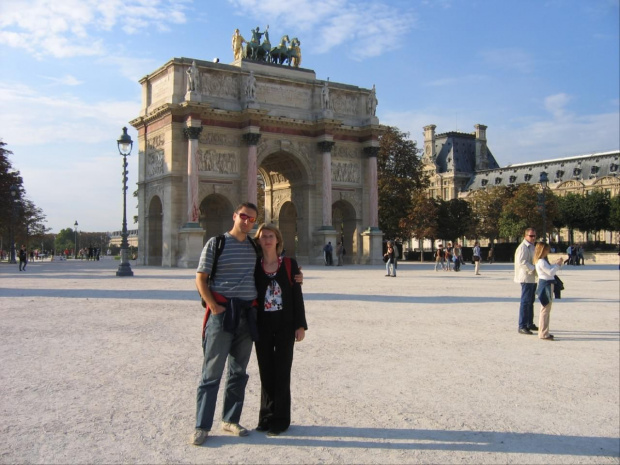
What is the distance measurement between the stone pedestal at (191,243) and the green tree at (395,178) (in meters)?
22.0

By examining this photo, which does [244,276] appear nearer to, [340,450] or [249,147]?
[340,450]

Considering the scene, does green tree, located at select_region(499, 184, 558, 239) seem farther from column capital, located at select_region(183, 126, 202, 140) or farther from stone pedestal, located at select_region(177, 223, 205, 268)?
stone pedestal, located at select_region(177, 223, 205, 268)

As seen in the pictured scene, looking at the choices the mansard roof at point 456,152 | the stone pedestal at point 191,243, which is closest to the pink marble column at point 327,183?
the stone pedestal at point 191,243

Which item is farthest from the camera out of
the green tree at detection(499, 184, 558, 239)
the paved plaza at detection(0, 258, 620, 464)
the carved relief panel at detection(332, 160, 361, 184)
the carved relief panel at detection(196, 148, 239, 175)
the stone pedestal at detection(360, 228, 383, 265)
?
the green tree at detection(499, 184, 558, 239)

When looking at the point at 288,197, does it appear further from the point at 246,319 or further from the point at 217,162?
the point at 246,319

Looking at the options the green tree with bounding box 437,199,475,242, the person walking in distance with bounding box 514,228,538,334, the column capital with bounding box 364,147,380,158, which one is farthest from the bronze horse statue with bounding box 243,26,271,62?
the person walking in distance with bounding box 514,228,538,334

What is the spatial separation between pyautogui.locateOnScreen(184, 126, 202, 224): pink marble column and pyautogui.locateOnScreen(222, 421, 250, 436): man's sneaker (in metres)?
33.8

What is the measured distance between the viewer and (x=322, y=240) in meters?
43.5

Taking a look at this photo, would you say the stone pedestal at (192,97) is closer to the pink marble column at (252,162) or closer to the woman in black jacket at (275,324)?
the pink marble column at (252,162)

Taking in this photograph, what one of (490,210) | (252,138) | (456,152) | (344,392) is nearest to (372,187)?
(252,138)

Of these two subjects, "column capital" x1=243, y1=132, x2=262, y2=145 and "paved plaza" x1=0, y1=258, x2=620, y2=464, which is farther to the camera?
"column capital" x1=243, y1=132, x2=262, y2=145

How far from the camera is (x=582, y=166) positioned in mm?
111438

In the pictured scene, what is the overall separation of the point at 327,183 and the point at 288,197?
411 centimetres

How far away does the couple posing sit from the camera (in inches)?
215
